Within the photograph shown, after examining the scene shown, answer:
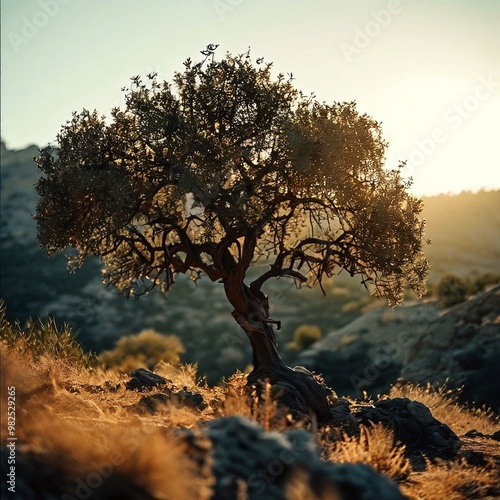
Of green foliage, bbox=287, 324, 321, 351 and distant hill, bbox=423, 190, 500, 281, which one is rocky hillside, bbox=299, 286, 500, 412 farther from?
distant hill, bbox=423, 190, 500, 281

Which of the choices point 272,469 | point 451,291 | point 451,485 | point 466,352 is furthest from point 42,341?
point 451,291

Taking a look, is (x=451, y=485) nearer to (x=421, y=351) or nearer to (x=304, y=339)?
(x=421, y=351)

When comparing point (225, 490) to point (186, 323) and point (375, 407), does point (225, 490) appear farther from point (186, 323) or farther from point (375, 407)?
point (186, 323)

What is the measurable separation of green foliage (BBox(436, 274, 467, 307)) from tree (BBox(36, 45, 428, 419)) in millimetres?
32181

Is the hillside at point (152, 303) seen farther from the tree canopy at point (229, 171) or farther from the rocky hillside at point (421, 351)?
the tree canopy at point (229, 171)

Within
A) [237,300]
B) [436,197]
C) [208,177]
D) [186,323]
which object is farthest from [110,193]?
[436,197]

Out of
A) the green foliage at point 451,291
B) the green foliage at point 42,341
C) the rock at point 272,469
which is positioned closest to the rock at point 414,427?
the green foliage at point 42,341

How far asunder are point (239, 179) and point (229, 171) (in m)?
0.59

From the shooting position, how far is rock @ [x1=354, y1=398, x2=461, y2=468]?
16922 millimetres

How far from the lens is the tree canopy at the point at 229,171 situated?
1706 centimetres

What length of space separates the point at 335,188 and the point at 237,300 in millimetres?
4522

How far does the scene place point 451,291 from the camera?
5238cm

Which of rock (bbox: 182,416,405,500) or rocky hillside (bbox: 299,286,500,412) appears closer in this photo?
rock (bbox: 182,416,405,500)

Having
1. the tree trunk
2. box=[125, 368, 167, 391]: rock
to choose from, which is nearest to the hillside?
box=[125, 368, 167, 391]: rock
